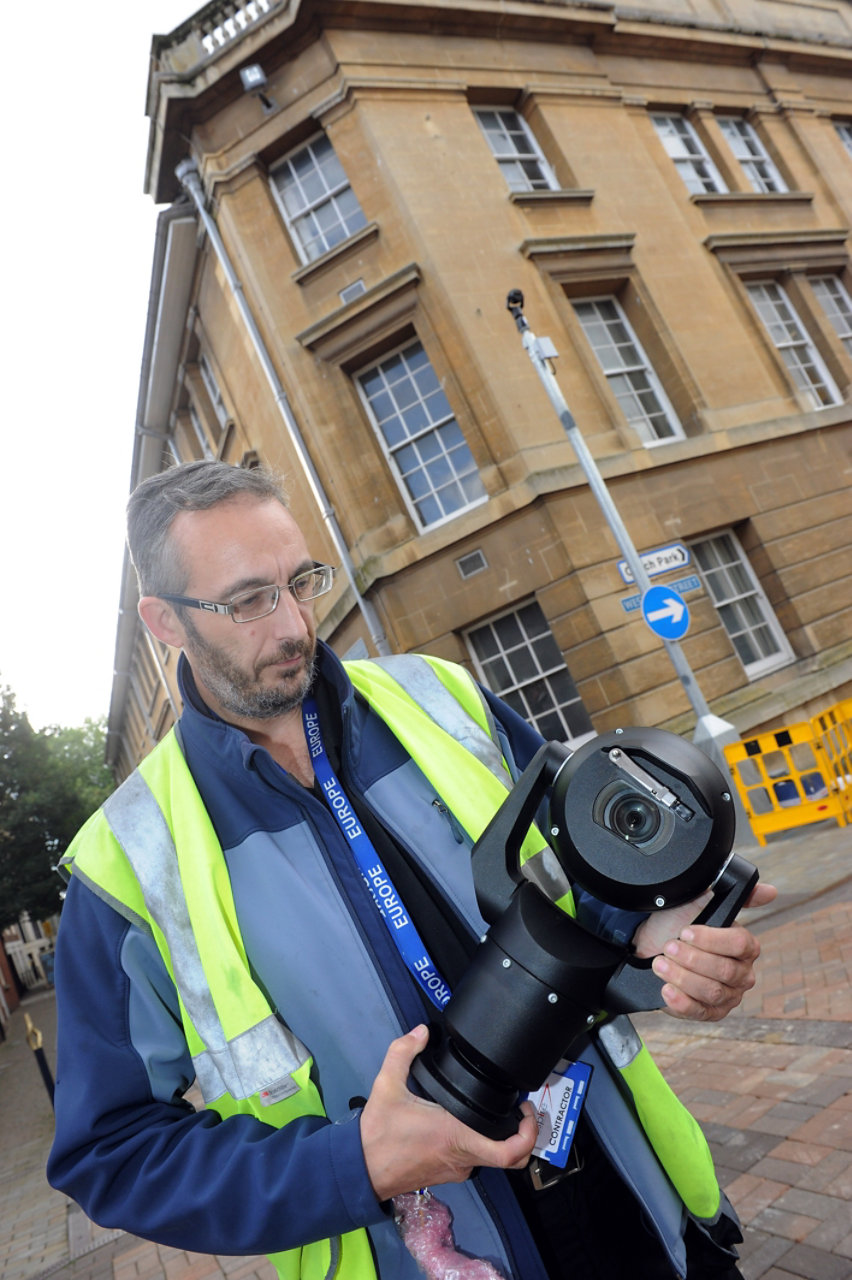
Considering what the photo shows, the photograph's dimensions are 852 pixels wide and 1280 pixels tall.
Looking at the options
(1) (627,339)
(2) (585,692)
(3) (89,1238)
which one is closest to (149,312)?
(1) (627,339)

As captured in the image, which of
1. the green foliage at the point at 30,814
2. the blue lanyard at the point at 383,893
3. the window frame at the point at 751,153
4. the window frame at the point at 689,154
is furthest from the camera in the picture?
the green foliage at the point at 30,814

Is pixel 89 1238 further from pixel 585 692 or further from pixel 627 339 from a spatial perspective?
pixel 627 339

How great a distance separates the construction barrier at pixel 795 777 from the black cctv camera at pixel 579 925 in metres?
7.49

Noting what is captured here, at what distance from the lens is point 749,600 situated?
37.3 feet

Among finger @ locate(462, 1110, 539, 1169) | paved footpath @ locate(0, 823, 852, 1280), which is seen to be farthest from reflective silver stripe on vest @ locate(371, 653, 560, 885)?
paved footpath @ locate(0, 823, 852, 1280)

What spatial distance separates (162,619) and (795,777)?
7.77 metres

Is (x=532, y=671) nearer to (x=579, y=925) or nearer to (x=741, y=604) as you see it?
(x=741, y=604)

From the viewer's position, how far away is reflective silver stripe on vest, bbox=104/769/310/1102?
131cm

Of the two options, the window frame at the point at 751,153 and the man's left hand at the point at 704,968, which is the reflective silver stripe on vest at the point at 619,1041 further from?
the window frame at the point at 751,153

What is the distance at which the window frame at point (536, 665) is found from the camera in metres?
10.2

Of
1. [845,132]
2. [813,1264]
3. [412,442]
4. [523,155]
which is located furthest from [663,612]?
[845,132]

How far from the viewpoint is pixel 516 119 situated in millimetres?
12242

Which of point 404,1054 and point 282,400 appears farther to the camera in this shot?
point 282,400

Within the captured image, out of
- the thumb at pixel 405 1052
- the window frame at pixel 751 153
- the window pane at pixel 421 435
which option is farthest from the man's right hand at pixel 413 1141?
the window frame at pixel 751 153
